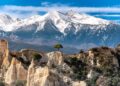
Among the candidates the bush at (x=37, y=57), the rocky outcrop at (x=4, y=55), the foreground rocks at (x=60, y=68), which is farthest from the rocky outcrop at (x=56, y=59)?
the rocky outcrop at (x=4, y=55)

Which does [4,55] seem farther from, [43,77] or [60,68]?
[43,77]

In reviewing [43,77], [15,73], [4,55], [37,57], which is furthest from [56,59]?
[43,77]

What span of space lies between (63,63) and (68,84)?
11.3 m

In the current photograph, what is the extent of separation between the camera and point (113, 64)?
139 m

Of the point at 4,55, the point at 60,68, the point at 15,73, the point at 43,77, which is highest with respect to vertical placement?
the point at 4,55

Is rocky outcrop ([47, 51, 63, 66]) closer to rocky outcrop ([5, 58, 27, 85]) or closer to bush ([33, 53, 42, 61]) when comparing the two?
bush ([33, 53, 42, 61])

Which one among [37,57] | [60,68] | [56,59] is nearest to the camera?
[60,68]

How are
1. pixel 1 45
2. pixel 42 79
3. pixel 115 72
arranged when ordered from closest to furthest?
pixel 42 79 < pixel 115 72 < pixel 1 45

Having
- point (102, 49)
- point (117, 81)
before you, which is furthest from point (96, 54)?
point (117, 81)

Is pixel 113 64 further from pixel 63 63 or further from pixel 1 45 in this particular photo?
pixel 1 45

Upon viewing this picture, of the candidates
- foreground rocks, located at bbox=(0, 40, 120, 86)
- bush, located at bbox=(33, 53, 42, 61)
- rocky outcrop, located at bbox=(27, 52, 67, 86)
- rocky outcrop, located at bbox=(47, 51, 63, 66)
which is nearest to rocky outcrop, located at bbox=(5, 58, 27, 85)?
foreground rocks, located at bbox=(0, 40, 120, 86)

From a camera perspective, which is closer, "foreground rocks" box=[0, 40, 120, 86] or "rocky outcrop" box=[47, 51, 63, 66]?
"foreground rocks" box=[0, 40, 120, 86]

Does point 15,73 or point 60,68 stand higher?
point 60,68

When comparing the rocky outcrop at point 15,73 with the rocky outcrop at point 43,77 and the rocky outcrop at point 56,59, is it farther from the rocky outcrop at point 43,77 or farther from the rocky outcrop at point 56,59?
the rocky outcrop at point 56,59
